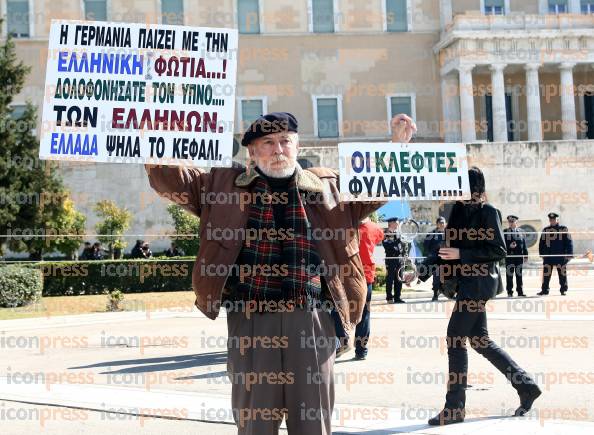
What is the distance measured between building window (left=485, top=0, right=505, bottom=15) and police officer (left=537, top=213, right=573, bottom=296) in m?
32.3

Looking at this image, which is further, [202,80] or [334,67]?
[334,67]

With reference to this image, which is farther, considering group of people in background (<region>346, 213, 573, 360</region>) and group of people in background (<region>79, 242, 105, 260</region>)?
group of people in background (<region>79, 242, 105, 260</region>)

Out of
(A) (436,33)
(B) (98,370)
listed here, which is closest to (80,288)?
(B) (98,370)

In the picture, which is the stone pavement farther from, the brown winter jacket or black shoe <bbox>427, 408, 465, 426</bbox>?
the brown winter jacket

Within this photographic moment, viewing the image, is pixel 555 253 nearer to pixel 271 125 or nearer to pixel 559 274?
pixel 559 274

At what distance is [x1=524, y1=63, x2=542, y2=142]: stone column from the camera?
48531 mm

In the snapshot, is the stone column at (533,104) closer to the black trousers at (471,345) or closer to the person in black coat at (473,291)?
the person in black coat at (473,291)

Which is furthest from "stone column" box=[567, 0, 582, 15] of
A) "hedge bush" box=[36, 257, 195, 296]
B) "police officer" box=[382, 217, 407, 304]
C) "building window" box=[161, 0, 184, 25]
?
"police officer" box=[382, 217, 407, 304]

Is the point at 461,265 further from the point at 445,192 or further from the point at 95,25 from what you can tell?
the point at 95,25

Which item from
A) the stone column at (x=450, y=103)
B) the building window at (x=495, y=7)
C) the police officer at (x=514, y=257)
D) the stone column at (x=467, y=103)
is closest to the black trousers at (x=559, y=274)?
the police officer at (x=514, y=257)

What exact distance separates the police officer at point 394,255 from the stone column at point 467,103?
28.4 m

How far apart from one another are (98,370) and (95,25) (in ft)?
20.8

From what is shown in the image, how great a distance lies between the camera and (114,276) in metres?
27.7

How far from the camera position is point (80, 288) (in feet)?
88.5
